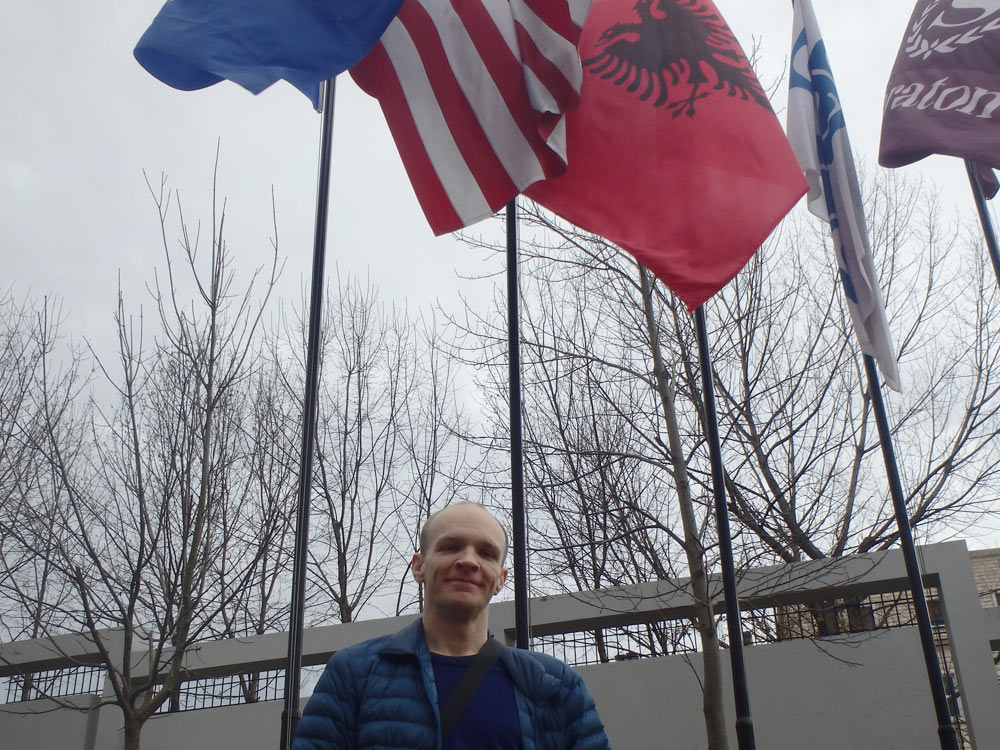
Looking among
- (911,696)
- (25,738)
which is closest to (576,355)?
(911,696)

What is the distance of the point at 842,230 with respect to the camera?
495 cm

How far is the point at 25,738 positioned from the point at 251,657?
439 centimetres

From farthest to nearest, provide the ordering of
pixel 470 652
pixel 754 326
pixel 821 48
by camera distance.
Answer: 1. pixel 754 326
2. pixel 821 48
3. pixel 470 652

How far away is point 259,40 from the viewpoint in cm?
439

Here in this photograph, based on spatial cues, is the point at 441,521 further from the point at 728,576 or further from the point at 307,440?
the point at 728,576

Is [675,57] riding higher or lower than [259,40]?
higher

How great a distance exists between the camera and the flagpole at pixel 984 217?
6.08 m

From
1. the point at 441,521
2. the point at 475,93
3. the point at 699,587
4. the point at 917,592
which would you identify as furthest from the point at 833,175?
the point at 699,587

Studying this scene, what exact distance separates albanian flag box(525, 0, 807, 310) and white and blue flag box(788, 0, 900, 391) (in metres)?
0.45

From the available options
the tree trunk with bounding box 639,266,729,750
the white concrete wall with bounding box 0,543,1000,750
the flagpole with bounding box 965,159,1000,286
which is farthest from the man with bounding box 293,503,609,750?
the white concrete wall with bounding box 0,543,1000,750

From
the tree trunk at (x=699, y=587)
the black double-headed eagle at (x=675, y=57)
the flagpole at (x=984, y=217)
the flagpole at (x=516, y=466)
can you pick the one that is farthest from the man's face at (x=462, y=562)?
the tree trunk at (x=699, y=587)

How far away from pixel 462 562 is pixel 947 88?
5.44 meters

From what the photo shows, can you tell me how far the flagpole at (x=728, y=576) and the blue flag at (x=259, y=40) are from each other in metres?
2.35

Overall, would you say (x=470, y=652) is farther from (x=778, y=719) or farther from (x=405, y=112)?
(x=778, y=719)
